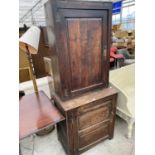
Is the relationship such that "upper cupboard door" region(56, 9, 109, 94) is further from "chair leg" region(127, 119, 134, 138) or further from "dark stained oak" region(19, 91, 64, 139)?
"chair leg" region(127, 119, 134, 138)

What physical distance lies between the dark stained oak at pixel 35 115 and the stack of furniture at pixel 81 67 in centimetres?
10

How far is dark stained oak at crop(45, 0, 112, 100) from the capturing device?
3.59ft

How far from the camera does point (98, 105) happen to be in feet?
4.71

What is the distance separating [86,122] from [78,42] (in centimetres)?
82

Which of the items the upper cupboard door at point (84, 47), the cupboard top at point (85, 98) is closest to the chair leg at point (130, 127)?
the cupboard top at point (85, 98)

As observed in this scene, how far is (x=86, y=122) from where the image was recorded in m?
1.44

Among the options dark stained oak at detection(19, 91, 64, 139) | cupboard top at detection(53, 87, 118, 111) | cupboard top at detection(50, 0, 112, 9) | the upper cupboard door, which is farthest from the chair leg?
cupboard top at detection(50, 0, 112, 9)

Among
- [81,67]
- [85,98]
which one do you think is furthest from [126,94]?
[81,67]

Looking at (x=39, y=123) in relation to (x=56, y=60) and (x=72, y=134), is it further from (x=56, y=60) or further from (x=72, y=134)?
(x=56, y=60)

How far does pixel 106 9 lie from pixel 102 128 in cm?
127

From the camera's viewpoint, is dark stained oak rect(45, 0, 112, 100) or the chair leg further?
the chair leg
